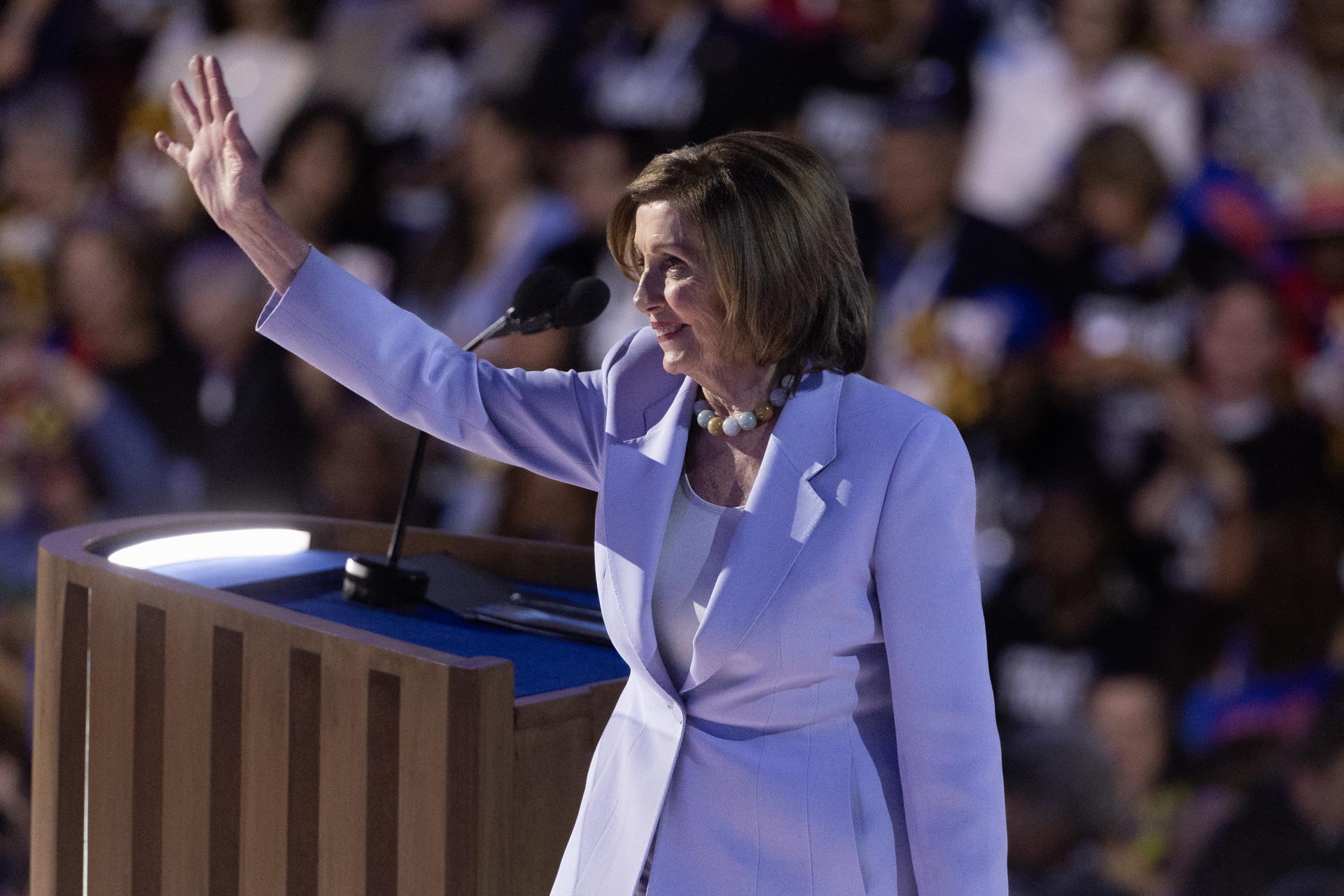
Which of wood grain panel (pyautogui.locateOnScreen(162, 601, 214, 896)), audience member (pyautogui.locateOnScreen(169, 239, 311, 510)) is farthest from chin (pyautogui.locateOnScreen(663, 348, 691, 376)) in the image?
audience member (pyautogui.locateOnScreen(169, 239, 311, 510))

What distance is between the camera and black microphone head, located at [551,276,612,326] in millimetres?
1609

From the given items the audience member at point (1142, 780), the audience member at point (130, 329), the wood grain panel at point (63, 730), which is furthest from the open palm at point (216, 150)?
the audience member at point (130, 329)

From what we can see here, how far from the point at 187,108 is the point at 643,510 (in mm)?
605

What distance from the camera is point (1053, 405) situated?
10.7ft

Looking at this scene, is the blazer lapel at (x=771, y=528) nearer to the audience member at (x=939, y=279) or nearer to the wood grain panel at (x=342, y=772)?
the wood grain panel at (x=342, y=772)

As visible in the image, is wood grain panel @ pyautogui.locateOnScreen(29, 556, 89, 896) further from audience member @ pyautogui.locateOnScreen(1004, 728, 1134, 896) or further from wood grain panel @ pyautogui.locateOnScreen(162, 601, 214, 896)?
audience member @ pyautogui.locateOnScreen(1004, 728, 1134, 896)

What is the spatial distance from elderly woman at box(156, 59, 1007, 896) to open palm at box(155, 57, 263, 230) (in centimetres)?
1

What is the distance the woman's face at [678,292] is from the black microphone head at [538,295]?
1.81ft

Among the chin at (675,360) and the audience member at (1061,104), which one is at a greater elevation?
the audience member at (1061,104)

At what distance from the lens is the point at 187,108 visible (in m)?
1.24

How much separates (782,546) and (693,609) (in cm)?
9

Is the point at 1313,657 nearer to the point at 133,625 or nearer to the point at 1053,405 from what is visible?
the point at 1053,405

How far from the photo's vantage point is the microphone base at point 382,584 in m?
1.65

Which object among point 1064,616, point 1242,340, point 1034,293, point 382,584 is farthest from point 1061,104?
point 382,584
